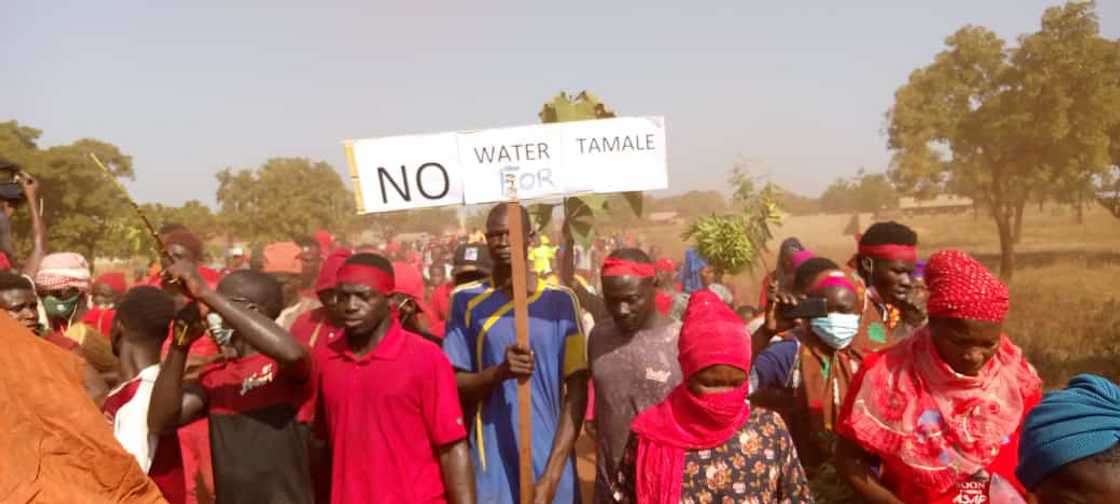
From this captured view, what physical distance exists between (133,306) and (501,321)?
1.90 m

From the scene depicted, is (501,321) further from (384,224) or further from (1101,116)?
(384,224)

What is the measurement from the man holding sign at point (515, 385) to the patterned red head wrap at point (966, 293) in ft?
5.77

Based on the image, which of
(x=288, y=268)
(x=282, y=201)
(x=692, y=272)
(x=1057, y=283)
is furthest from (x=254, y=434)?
(x=282, y=201)

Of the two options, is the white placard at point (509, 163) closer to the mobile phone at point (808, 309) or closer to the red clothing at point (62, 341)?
the mobile phone at point (808, 309)

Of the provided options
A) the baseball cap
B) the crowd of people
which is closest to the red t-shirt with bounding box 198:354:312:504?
the crowd of people

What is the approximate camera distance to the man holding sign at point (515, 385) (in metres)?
3.65

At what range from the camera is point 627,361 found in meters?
3.48

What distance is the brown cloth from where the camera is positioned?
5.36ft

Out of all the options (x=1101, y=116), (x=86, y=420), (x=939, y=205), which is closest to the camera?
(x=86, y=420)

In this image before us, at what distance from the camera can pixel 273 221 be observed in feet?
156

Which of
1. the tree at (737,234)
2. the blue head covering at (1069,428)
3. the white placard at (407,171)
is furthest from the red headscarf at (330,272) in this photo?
the tree at (737,234)

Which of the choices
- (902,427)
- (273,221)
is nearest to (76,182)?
(273,221)

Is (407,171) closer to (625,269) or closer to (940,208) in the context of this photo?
(625,269)

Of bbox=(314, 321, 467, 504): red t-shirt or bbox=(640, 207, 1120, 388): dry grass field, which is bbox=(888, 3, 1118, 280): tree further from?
bbox=(314, 321, 467, 504): red t-shirt
